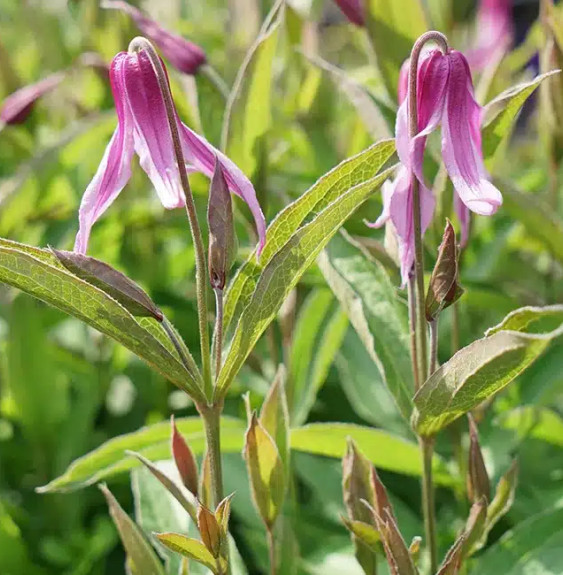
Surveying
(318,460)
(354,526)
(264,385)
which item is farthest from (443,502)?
(354,526)

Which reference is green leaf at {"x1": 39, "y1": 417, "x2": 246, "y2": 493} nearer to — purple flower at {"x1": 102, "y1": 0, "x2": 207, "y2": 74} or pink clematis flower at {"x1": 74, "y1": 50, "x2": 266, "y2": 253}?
pink clematis flower at {"x1": 74, "y1": 50, "x2": 266, "y2": 253}

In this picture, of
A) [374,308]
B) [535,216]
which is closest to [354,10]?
[535,216]

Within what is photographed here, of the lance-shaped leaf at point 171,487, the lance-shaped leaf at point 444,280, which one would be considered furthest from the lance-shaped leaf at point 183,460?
the lance-shaped leaf at point 444,280

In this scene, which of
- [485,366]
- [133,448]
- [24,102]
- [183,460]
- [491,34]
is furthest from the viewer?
[491,34]

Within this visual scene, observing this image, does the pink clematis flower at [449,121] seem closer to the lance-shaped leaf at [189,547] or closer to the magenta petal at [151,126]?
the magenta petal at [151,126]

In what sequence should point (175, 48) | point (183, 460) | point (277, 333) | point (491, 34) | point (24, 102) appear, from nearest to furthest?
point (183, 460)
point (175, 48)
point (24, 102)
point (277, 333)
point (491, 34)

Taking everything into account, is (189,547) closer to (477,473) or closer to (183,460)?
(183,460)

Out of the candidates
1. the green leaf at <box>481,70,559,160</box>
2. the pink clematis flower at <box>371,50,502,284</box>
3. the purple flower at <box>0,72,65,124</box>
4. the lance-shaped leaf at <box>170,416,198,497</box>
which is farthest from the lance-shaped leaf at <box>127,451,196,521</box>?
the purple flower at <box>0,72,65,124</box>

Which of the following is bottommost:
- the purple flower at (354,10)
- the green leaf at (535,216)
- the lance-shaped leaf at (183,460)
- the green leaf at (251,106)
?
the lance-shaped leaf at (183,460)
